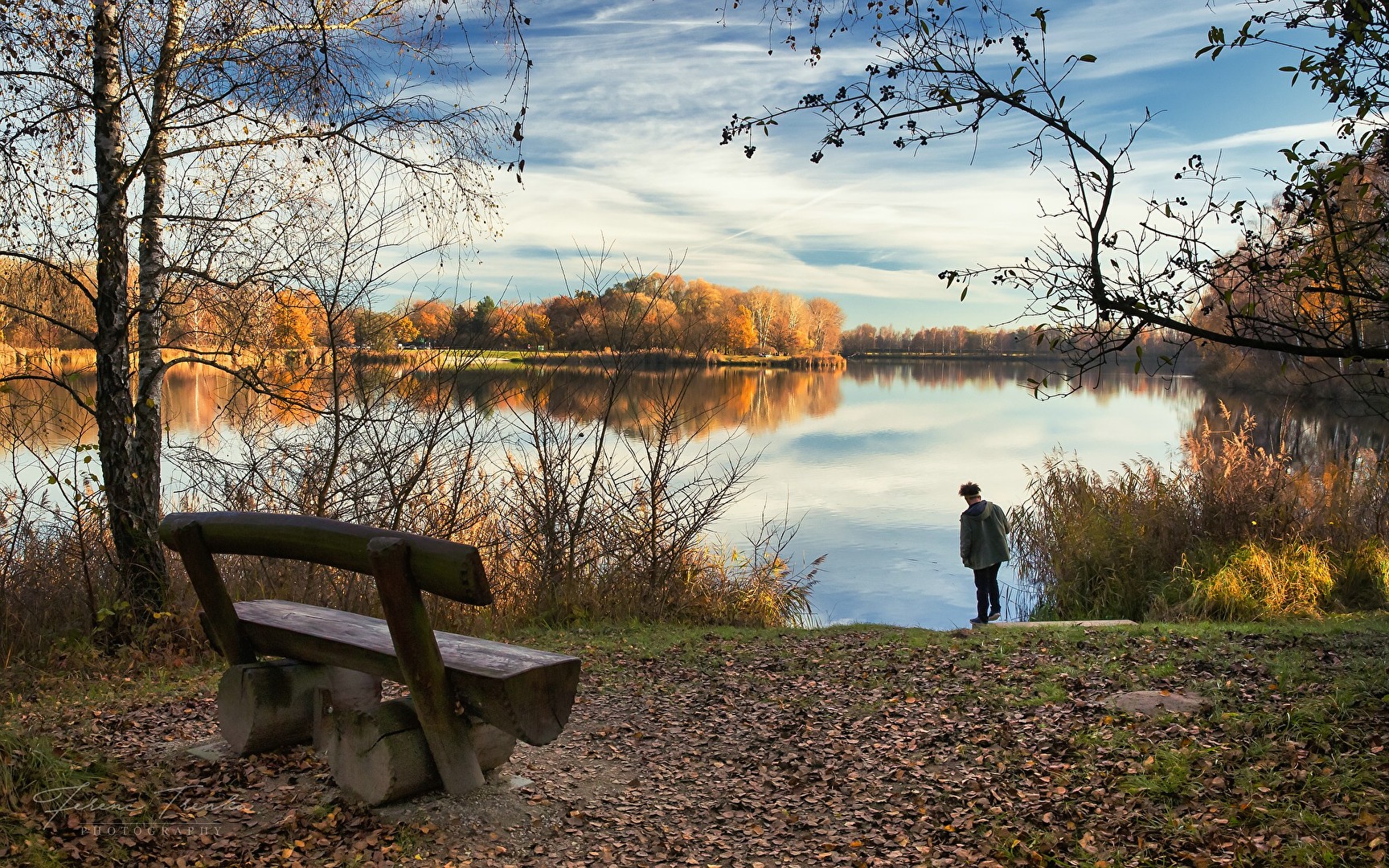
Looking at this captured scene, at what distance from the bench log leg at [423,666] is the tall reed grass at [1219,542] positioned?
29.6 feet

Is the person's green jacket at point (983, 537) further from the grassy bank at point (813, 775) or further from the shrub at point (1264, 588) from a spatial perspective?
the grassy bank at point (813, 775)

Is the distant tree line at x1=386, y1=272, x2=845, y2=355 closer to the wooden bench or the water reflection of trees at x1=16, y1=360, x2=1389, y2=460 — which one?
the water reflection of trees at x1=16, y1=360, x2=1389, y2=460

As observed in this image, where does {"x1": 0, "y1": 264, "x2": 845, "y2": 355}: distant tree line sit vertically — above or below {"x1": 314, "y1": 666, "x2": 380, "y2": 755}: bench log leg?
above

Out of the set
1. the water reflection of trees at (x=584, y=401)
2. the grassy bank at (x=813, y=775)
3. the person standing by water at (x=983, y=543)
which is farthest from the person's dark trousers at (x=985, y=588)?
the grassy bank at (x=813, y=775)

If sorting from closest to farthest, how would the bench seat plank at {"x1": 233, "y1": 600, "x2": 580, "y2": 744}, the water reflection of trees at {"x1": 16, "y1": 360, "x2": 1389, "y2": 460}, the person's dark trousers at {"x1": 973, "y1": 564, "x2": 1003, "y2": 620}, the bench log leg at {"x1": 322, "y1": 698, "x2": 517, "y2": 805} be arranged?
the bench seat plank at {"x1": 233, "y1": 600, "x2": 580, "y2": 744} → the bench log leg at {"x1": 322, "y1": 698, "x2": 517, "y2": 805} → the water reflection of trees at {"x1": 16, "y1": 360, "x2": 1389, "y2": 460} → the person's dark trousers at {"x1": 973, "y1": 564, "x2": 1003, "y2": 620}

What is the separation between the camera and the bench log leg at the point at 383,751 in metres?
4.12

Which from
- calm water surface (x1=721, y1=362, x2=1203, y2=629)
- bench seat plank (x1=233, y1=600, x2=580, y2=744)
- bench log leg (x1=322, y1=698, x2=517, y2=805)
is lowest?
calm water surface (x1=721, y1=362, x2=1203, y2=629)

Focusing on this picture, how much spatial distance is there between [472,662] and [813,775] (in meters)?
1.97

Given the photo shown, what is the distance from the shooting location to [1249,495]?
480 inches

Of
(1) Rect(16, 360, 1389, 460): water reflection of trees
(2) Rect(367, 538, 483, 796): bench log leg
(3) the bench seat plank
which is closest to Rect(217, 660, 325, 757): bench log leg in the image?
(3) the bench seat plank

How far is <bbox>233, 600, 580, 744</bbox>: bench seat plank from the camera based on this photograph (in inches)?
154

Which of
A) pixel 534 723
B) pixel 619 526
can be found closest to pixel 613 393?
pixel 619 526

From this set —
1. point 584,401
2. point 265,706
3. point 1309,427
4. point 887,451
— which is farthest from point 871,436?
point 265,706

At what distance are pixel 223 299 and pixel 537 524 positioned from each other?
11.6 ft
